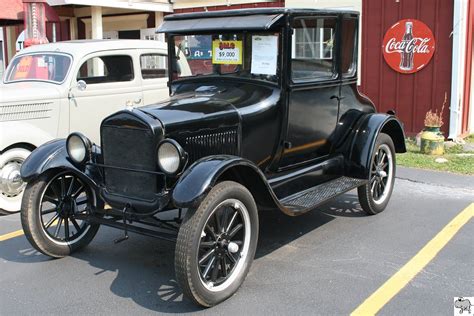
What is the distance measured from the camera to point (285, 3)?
11.3 meters

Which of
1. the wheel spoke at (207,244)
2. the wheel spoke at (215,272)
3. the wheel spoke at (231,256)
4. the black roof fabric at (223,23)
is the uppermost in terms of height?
the black roof fabric at (223,23)

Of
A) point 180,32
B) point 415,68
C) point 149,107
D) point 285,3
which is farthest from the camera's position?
point 285,3

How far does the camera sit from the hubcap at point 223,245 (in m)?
3.48

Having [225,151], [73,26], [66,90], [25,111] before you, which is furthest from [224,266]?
[73,26]

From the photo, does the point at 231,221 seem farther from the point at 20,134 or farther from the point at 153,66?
the point at 153,66

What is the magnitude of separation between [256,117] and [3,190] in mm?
3148

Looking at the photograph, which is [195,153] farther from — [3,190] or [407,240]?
Answer: [3,190]

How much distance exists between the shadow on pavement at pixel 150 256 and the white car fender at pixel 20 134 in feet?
4.42

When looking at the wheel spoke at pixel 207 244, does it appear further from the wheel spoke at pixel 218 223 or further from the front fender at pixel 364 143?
the front fender at pixel 364 143

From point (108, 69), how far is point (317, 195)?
12.6ft

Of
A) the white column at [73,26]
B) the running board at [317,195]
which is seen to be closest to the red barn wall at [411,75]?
the running board at [317,195]

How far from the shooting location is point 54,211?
4406 mm

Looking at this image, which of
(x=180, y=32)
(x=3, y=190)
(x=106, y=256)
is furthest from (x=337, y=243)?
(x=3, y=190)

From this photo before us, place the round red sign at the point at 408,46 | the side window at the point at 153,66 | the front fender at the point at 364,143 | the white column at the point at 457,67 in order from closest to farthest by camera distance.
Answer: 1. the front fender at the point at 364,143
2. the side window at the point at 153,66
3. the white column at the point at 457,67
4. the round red sign at the point at 408,46
